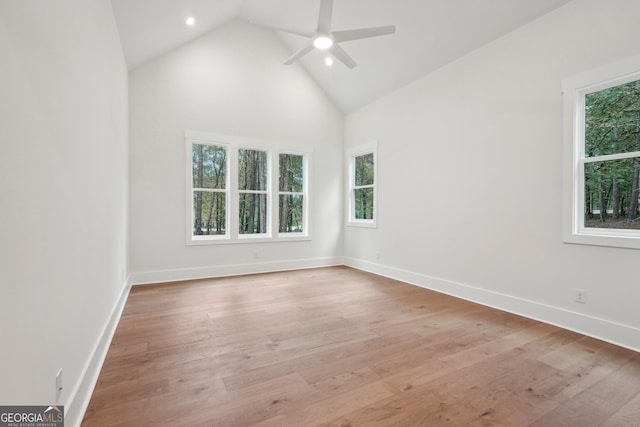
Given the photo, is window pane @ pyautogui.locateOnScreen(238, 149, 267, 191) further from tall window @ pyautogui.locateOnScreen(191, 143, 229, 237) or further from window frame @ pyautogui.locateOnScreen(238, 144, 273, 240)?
tall window @ pyautogui.locateOnScreen(191, 143, 229, 237)

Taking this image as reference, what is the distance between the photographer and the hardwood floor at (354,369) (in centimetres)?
163

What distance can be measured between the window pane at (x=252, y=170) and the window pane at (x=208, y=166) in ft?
0.92

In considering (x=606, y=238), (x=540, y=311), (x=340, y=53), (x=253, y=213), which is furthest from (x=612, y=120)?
(x=253, y=213)

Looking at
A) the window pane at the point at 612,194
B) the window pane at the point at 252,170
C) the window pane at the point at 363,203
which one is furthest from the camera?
the window pane at the point at 363,203

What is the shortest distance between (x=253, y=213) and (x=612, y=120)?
4798mm

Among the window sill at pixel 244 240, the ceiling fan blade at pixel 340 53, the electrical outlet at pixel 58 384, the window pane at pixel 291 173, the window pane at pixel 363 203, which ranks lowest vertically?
the electrical outlet at pixel 58 384

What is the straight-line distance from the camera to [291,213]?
578cm

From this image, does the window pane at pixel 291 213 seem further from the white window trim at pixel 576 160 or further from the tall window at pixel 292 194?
the white window trim at pixel 576 160

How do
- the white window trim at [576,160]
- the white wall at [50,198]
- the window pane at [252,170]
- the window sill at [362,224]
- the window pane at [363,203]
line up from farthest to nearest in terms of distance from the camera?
the window pane at [363,203]
the window sill at [362,224]
the window pane at [252,170]
the white window trim at [576,160]
the white wall at [50,198]

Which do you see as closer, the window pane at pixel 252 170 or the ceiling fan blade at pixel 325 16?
the ceiling fan blade at pixel 325 16

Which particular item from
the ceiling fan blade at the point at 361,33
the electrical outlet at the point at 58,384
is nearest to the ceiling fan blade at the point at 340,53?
the ceiling fan blade at the point at 361,33

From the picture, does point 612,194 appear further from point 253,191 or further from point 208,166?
point 208,166

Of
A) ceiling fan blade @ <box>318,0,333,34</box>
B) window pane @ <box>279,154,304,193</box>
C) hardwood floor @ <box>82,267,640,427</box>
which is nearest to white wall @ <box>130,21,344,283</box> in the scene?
window pane @ <box>279,154,304,193</box>

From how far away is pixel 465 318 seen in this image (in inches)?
123
